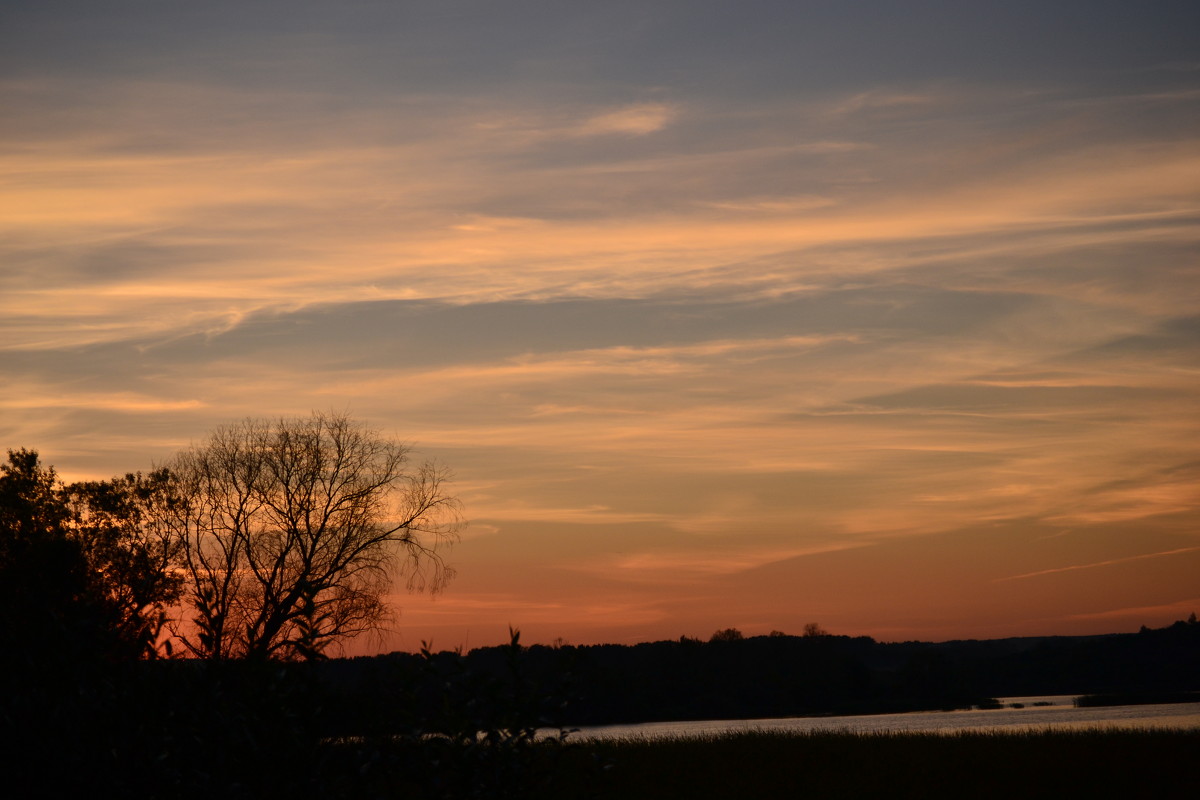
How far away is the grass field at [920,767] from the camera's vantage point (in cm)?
2472

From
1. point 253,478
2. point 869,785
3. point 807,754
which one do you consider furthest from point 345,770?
point 253,478

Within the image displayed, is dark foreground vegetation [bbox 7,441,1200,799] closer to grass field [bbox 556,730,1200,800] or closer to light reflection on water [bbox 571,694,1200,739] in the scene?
grass field [bbox 556,730,1200,800]

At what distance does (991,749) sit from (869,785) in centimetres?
655

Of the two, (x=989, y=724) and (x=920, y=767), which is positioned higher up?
(x=920, y=767)

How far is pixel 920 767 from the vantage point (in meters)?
27.6

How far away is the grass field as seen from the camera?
24719 millimetres

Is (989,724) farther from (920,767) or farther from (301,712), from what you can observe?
(301,712)

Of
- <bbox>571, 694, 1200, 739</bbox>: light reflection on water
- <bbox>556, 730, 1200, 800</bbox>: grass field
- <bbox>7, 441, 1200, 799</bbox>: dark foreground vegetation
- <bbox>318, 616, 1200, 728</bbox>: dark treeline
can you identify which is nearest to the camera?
<bbox>7, 441, 1200, 799</bbox>: dark foreground vegetation

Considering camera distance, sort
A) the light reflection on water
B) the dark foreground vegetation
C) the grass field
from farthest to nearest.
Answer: the light reflection on water
the grass field
the dark foreground vegetation

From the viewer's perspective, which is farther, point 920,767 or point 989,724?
point 989,724

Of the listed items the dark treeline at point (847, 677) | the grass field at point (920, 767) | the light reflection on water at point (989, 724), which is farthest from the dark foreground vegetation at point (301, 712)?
the dark treeline at point (847, 677)

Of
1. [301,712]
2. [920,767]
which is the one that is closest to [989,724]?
[920,767]

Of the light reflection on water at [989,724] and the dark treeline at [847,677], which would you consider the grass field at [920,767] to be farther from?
the dark treeline at [847,677]

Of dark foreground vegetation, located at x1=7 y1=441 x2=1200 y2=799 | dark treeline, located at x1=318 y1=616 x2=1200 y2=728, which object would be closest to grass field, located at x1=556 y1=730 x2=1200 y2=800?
dark foreground vegetation, located at x1=7 y1=441 x2=1200 y2=799
